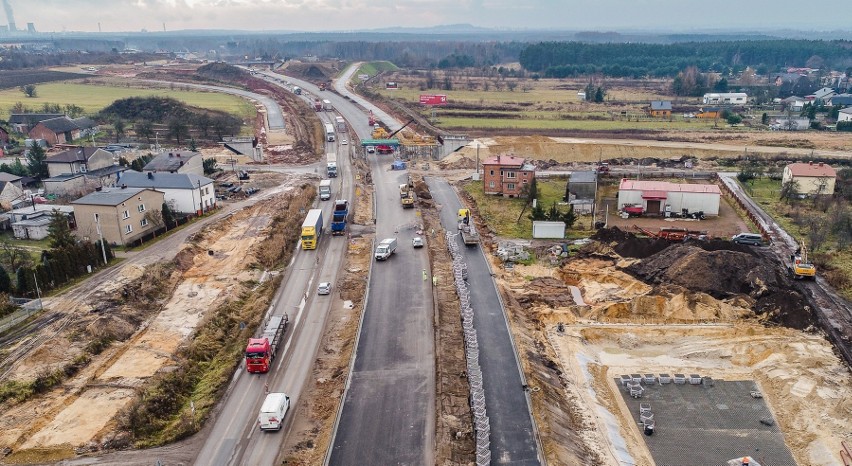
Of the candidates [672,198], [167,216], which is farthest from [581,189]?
[167,216]

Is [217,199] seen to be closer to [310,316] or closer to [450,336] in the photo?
[310,316]

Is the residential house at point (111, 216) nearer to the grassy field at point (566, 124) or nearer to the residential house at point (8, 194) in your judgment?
the residential house at point (8, 194)

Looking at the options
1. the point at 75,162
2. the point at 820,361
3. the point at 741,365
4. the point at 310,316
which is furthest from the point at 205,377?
the point at 75,162

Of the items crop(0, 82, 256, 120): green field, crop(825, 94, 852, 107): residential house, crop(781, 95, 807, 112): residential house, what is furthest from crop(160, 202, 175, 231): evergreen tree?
crop(825, 94, 852, 107): residential house

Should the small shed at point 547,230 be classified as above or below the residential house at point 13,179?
below

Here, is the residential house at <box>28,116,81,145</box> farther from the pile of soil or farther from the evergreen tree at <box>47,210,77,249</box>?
the pile of soil

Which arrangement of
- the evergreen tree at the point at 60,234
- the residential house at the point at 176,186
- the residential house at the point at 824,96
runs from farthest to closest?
the residential house at the point at 824,96, the residential house at the point at 176,186, the evergreen tree at the point at 60,234

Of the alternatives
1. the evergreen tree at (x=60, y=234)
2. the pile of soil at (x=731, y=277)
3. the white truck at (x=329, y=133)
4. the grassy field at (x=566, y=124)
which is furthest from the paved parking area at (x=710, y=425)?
the grassy field at (x=566, y=124)
